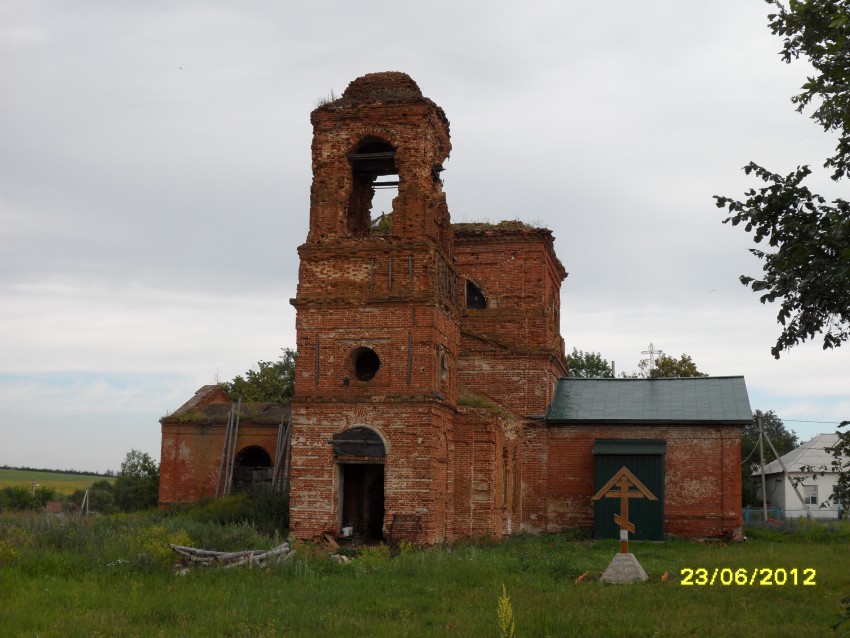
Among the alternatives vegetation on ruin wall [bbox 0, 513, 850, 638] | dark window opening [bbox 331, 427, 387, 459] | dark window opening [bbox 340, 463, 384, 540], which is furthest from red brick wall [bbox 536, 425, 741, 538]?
dark window opening [bbox 331, 427, 387, 459]

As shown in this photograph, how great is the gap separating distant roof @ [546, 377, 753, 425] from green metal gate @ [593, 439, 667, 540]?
1.02 m

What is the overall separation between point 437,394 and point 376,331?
1757 mm

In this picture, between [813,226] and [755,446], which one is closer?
[813,226]

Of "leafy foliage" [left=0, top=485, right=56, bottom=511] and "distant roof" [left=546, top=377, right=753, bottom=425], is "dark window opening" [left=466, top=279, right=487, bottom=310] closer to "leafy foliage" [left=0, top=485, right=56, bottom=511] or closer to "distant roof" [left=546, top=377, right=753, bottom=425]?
"distant roof" [left=546, top=377, right=753, bottom=425]

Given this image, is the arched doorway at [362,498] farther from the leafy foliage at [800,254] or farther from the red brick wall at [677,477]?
the leafy foliage at [800,254]

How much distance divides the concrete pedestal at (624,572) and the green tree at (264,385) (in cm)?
2743

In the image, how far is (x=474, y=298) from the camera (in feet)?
87.8

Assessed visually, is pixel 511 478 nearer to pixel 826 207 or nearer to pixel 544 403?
pixel 544 403

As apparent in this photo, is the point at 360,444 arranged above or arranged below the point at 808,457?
below

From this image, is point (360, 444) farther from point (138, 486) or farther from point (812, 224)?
point (138, 486)

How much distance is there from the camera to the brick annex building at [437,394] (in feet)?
61.8

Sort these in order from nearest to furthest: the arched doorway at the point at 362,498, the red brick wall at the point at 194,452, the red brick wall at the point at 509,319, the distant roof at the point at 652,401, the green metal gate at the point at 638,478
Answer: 1. the arched doorway at the point at 362,498
2. the green metal gate at the point at 638,478
3. the distant roof at the point at 652,401
4. the red brick wall at the point at 509,319
5. the red brick wall at the point at 194,452

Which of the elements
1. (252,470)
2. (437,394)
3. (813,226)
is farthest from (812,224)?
(252,470)
